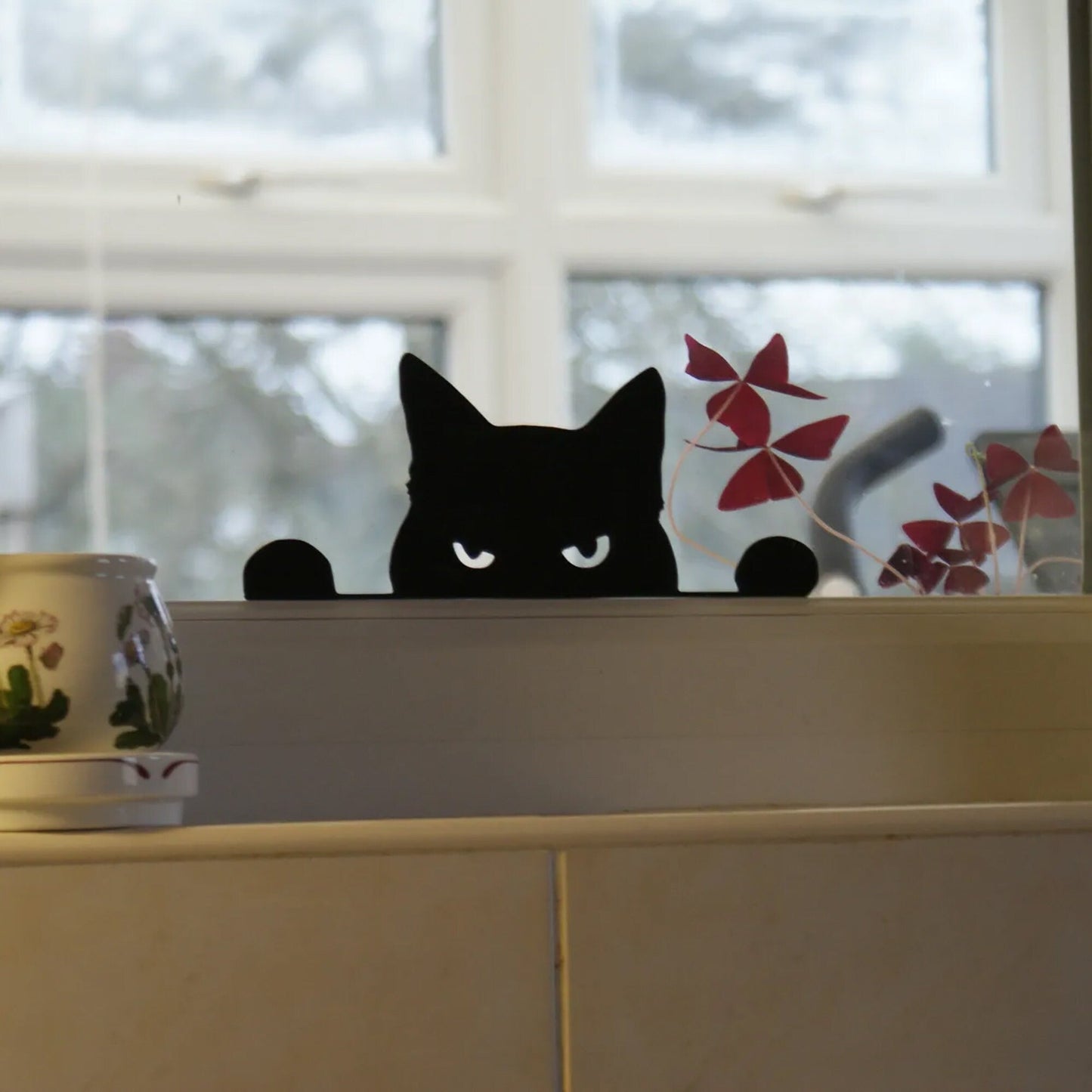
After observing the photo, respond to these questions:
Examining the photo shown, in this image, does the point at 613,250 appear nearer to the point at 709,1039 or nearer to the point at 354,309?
the point at 354,309

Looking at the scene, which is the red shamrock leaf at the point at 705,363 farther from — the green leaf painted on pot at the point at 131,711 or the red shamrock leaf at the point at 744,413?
the green leaf painted on pot at the point at 131,711

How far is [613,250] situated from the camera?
147cm

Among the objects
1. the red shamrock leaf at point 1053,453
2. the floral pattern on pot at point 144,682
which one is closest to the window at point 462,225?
the red shamrock leaf at point 1053,453

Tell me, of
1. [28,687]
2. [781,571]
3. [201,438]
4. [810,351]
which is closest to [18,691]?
[28,687]

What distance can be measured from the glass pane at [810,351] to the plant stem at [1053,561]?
44 centimetres

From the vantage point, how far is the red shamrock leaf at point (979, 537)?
77 cm

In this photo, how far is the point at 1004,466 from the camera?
2.58ft

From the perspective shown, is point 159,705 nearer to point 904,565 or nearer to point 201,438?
point 904,565

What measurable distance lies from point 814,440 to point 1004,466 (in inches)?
5.1

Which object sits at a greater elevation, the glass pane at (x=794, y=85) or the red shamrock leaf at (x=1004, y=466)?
the glass pane at (x=794, y=85)

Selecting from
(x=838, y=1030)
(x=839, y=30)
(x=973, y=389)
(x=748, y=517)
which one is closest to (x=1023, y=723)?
(x=838, y=1030)

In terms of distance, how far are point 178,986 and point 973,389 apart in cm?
121

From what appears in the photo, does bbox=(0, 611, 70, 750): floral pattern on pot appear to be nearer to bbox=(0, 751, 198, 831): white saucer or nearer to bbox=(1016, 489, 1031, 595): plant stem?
bbox=(0, 751, 198, 831): white saucer

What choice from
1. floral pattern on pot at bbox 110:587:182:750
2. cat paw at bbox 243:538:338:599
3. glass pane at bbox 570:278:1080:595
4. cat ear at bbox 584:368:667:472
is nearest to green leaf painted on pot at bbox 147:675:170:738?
floral pattern on pot at bbox 110:587:182:750
